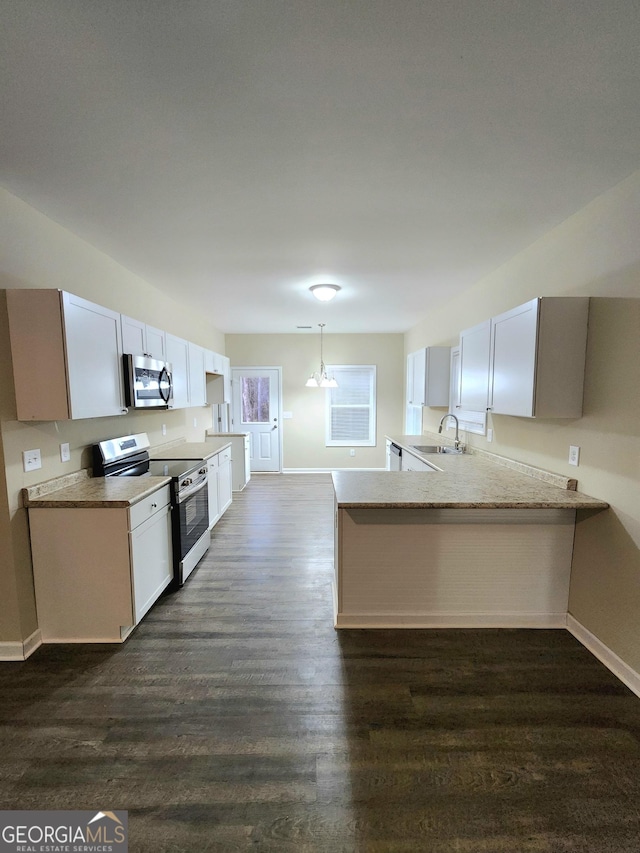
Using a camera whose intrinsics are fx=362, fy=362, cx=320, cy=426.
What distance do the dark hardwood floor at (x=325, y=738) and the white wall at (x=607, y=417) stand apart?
0.37 metres

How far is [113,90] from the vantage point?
136 cm

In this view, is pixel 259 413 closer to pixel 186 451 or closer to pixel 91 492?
pixel 186 451

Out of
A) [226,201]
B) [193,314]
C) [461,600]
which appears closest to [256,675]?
[461,600]

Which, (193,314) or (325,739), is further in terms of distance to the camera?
(193,314)

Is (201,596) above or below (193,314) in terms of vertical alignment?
below

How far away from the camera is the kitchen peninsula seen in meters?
2.37

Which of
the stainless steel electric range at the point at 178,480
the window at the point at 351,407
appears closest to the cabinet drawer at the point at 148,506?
the stainless steel electric range at the point at 178,480

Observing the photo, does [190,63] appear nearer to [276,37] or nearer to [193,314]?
[276,37]

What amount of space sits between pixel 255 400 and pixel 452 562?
5.36m

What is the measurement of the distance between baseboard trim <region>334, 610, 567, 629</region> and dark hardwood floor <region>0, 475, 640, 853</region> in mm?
65

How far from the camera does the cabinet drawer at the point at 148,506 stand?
227 centimetres

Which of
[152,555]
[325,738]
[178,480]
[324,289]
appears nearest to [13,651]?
[152,555]

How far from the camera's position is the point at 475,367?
320cm

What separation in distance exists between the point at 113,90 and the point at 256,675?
2759mm
